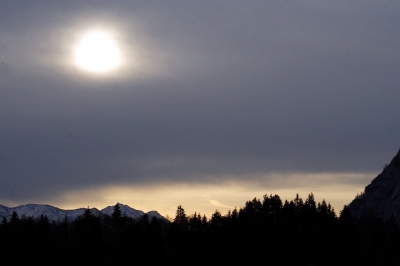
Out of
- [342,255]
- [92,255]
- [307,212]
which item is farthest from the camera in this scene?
[307,212]

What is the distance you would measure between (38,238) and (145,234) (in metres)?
17.8

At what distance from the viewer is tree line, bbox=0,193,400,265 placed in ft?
304

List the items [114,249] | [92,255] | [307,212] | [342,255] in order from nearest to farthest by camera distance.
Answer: [342,255]
[92,255]
[114,249]
[307,212]

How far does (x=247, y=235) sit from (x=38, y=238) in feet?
118

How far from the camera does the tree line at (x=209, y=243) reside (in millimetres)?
92688

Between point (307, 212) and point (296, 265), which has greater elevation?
point (307, 212)

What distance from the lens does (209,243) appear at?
112 metres

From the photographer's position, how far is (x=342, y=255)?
9000 centimetres

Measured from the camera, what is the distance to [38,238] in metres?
95.2

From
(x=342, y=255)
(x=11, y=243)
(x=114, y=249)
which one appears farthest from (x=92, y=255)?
(x=342, y=255)

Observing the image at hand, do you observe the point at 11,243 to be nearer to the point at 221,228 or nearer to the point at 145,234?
the point at 145,234

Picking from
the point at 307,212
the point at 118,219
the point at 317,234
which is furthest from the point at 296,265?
the point at 118,219

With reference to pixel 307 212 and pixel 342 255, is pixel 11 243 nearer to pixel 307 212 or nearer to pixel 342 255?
pixel 342 255

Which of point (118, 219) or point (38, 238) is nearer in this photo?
point (38, 238)
